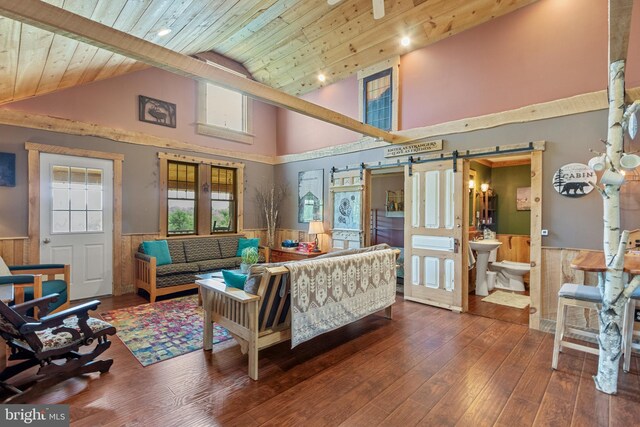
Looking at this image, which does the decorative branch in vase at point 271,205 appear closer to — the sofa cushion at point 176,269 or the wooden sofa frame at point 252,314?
the sofa cushion at point 176,269

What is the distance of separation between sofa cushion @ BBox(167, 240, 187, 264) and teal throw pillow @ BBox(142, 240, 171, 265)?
0.15 meters

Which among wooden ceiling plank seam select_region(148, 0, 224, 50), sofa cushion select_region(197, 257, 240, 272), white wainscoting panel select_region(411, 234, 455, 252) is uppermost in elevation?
wooden ceiling plank seam select_region(148, 0, 224, 50)

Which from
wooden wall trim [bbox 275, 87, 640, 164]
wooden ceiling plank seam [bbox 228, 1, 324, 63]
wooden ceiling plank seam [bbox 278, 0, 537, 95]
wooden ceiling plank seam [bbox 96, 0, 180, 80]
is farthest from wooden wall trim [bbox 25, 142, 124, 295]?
wooden wall trim [bbox 275, 87, 640, 164]

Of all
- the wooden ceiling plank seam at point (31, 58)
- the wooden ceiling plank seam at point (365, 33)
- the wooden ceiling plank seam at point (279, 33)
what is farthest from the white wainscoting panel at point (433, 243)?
the wooden ceiling plank seam at point (31, 58)

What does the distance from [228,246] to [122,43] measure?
14.0 ft

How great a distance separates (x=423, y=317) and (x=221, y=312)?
2594 millimetres

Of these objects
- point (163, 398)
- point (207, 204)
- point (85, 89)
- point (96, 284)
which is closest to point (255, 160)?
point (207, 204)

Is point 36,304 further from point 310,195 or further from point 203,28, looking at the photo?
point 310,195

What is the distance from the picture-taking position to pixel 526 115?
3.76 metres

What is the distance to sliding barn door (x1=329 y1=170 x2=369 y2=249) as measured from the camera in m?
5.48

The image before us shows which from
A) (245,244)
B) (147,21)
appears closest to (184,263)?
(245,244)

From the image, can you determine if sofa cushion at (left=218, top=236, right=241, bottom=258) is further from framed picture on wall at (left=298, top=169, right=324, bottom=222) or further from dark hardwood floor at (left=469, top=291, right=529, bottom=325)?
dark hardwood floor at (left=469, top=291, right=529, bottom=325)

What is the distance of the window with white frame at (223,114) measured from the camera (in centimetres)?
593

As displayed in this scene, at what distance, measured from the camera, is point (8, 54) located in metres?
2.96
